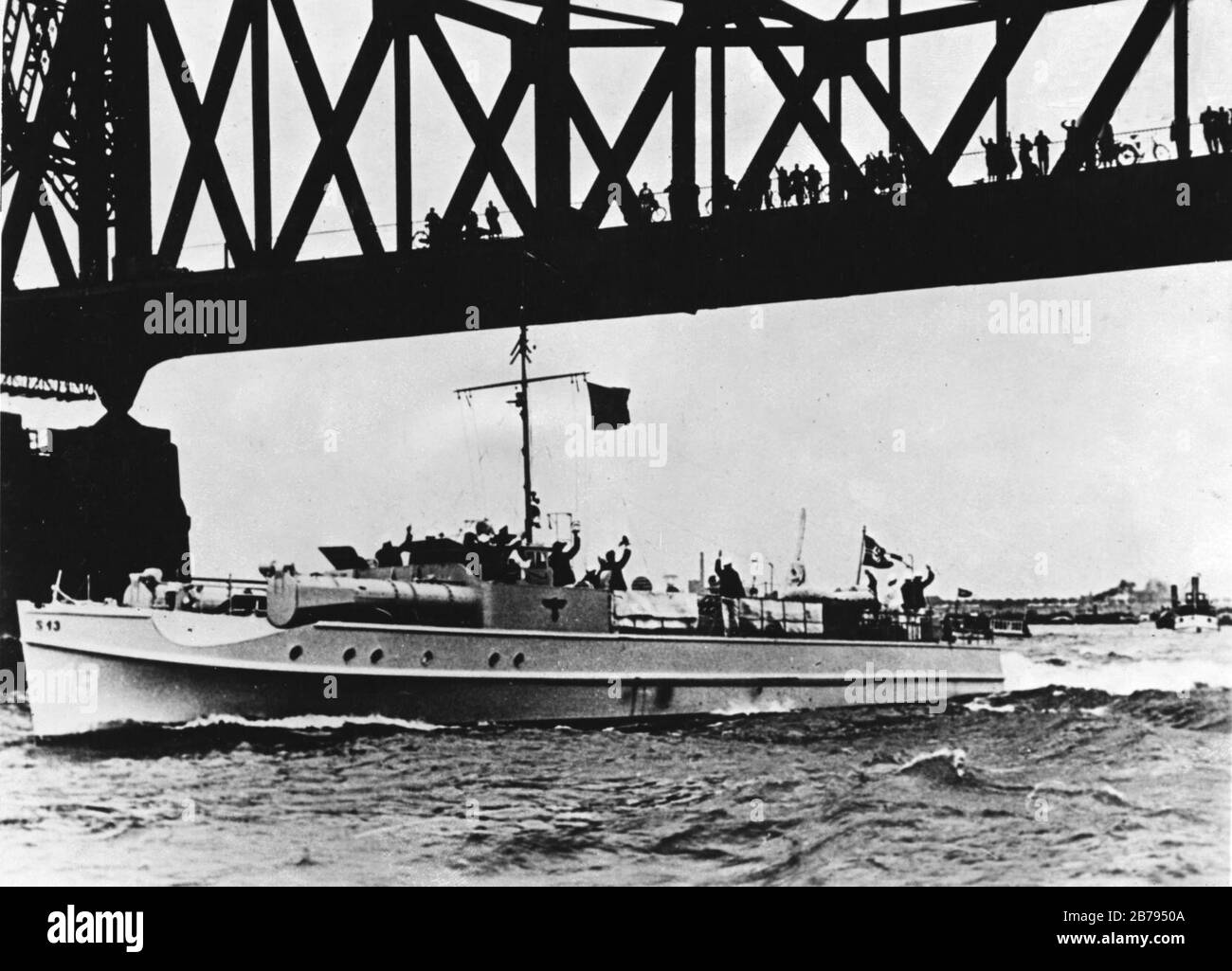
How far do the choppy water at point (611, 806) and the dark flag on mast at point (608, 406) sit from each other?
18.5ft

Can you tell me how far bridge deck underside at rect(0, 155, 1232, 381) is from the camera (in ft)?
83.0

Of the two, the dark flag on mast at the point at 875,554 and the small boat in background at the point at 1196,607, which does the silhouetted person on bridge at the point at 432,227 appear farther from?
the small boat in background at the point at 1196,607

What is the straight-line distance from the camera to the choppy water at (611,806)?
54.2ft

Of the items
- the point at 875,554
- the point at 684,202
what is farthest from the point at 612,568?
the point at 875,554

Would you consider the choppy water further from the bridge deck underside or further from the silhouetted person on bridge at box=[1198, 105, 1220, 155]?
the silhouetted person on bridge at box=[1198, 105, 1220, 155]

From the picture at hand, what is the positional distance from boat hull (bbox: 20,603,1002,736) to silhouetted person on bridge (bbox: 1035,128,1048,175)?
37.3 ft

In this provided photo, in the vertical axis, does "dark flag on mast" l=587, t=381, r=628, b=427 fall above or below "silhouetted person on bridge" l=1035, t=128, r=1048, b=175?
below

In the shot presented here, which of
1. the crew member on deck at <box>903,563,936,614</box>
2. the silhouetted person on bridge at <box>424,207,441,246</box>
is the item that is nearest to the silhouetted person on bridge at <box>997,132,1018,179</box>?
the silhouetted person on bridge at <box>424,207,441,246</box>

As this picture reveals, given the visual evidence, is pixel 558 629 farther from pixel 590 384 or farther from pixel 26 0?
pixel 26 0

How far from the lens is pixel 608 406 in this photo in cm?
2733

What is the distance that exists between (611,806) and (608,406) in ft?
28.9

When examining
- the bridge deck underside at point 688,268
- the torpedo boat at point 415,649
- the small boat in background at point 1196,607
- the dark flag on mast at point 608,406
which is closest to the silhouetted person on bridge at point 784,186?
the bridge deck underside at point 688,268

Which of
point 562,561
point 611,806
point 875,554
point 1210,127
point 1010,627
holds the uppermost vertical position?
point 1210,127

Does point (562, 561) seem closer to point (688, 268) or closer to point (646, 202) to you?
point (688, 268)
